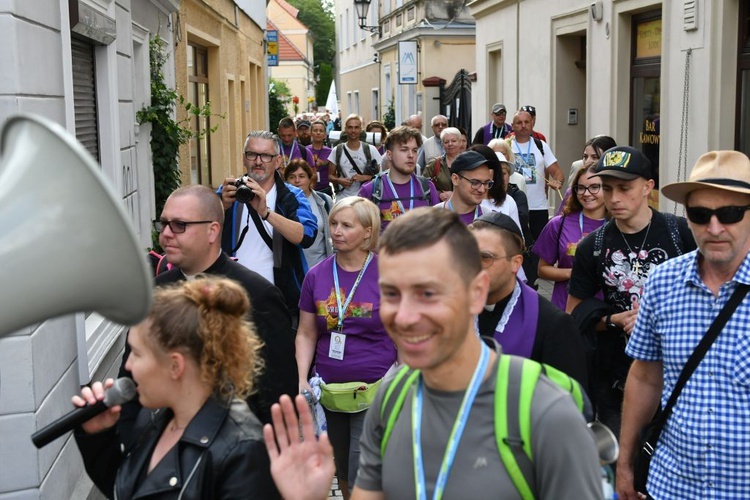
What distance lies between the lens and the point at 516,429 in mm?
2230

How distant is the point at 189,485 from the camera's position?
279 cm

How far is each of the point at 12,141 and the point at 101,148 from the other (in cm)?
554

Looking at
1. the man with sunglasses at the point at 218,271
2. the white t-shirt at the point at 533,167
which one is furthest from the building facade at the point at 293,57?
the man with sunglasses at the point at 218,271

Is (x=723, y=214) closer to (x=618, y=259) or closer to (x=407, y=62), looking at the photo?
(x=618, y=259)

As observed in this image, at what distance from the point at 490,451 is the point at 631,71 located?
38.6 ft

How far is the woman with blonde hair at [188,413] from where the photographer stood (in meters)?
2.80

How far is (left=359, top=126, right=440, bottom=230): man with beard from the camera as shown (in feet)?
26.0

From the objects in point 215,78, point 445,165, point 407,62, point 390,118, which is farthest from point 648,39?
point 390,118

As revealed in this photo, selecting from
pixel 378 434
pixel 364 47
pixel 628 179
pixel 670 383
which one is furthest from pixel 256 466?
pixel 364 47

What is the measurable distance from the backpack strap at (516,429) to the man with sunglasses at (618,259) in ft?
8.29

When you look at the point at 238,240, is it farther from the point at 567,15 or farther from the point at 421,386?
the point at 567,15

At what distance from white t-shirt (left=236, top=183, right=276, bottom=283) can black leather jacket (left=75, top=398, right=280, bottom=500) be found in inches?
115

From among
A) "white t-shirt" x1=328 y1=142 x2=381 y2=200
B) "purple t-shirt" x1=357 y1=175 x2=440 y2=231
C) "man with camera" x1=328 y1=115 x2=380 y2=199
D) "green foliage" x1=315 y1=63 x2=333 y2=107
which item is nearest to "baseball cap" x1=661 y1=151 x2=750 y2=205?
"purple t-shirt" x1=357 y1=175 x2=440 y2=231

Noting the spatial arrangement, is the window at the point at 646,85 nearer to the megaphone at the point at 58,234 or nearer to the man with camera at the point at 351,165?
the man with camera at the point at 351,165
